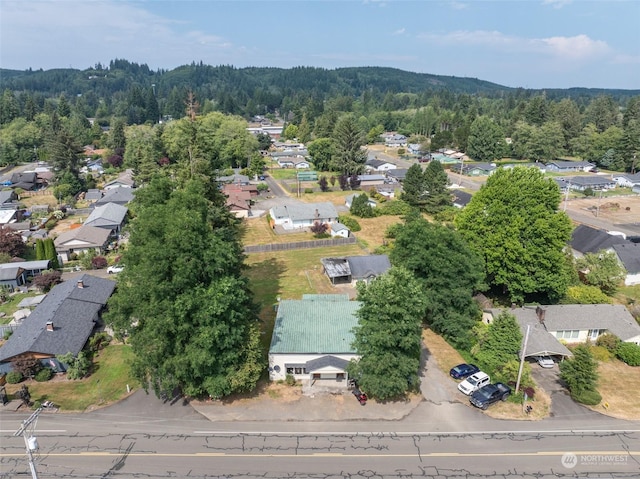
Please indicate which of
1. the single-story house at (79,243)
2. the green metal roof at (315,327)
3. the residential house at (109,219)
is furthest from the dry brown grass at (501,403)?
the residential house at (109,219)

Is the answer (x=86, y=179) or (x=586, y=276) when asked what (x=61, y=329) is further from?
(x=86, y=179)

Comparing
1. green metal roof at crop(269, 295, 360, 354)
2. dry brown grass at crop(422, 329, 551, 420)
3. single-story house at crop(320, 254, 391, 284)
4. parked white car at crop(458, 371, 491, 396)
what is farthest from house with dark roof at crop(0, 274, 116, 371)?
parked white car at crop(458, 371, 491, 396)

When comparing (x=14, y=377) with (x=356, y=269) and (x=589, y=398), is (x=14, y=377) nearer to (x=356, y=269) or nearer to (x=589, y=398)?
(x=356, y=269)

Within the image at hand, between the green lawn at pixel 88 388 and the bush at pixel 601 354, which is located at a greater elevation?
the bush at pixel 601 354

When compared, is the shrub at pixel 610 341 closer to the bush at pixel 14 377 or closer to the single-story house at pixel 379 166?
the bush at pixel 14 377

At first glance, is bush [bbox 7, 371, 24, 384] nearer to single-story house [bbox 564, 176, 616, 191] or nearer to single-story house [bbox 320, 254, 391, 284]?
single-story house [bbox 320, 254, 391, 284]

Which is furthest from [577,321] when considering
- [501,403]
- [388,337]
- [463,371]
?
[388,337]
